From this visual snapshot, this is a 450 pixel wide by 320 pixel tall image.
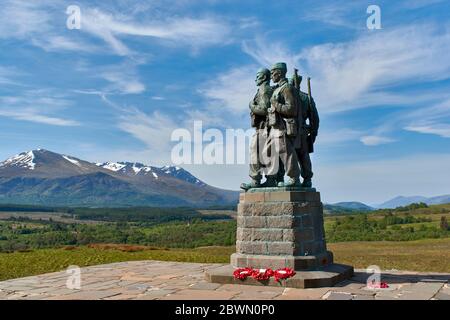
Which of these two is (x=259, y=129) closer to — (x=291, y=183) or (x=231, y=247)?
(x=291, y=183)

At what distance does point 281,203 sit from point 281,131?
1.78m

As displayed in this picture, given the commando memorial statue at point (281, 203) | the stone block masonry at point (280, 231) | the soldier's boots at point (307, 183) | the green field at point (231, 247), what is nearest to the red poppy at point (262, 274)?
the commando memorial statue at point (281, 203)

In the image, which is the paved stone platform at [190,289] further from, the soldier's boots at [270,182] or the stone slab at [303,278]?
the soldier's boots at [270,182]

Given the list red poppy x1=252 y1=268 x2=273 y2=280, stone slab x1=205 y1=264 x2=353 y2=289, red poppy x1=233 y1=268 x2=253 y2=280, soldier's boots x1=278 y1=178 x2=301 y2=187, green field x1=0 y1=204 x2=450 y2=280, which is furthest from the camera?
green field x1=0 y1=204 x2=450 y2=280

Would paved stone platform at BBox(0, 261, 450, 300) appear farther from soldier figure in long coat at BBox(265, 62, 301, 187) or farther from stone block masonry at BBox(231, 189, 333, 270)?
soldier figure in long coat at BBox(265, 62, 301, 187)

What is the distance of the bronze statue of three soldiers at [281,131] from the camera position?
11164 millimetres

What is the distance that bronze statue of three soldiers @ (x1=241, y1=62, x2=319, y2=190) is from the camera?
11.2m

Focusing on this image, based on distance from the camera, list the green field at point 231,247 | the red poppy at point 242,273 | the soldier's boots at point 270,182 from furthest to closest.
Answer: the green field at point 231,247
the soldier's boots at point 270,182
the red poppy at point 242,273

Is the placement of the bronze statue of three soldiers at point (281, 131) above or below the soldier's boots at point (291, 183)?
above

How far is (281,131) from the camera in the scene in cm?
1127

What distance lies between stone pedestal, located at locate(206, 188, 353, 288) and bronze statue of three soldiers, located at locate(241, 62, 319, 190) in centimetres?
46

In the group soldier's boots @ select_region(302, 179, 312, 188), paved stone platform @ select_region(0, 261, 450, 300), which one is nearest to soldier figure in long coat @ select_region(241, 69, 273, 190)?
soldier's boots @ select_region(302, 179, 312, 188)

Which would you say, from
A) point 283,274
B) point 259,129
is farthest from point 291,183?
point 283,274

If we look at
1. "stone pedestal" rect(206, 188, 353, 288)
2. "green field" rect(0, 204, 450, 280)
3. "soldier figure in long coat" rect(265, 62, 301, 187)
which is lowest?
"green field" rect(0, 204, 450, 280)
